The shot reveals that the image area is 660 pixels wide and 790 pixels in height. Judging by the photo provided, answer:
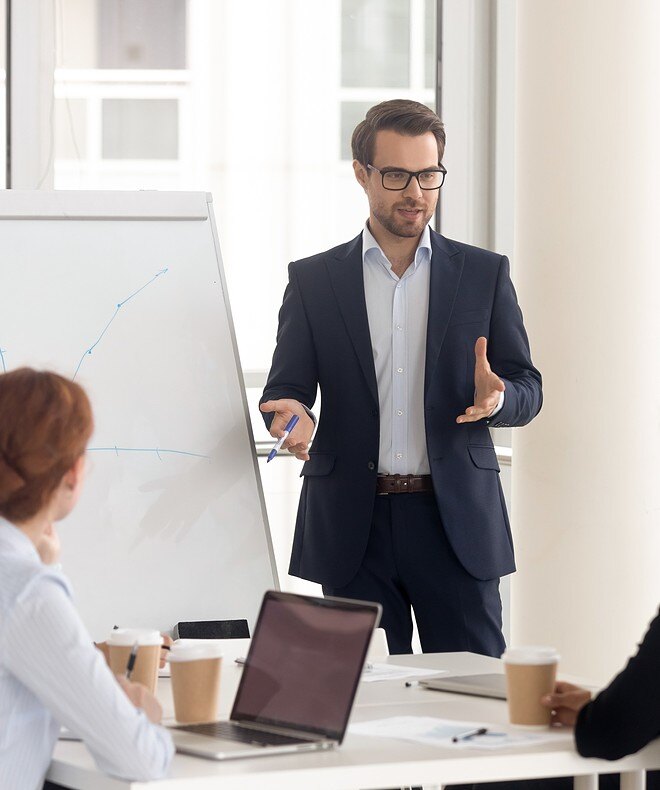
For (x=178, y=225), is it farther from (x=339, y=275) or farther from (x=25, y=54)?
(x=25, y=54)

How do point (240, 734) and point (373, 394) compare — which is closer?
point (240, 734)

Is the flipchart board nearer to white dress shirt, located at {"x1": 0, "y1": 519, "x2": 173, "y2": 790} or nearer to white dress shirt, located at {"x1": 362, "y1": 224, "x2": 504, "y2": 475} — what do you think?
white dress shirt, located at {"x1": 362, "y1": 224, "x2": 504, "y2": 475}

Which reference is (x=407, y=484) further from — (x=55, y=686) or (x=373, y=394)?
(x=55, y=686)

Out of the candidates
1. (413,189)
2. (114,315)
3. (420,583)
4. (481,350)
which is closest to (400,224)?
(413,189)

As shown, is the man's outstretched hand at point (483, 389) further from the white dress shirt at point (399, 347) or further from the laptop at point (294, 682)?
the laptop at point (294, 682)

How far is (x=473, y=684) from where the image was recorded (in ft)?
5.74

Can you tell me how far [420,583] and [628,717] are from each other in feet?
3.94

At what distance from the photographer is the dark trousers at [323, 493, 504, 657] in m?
2.58

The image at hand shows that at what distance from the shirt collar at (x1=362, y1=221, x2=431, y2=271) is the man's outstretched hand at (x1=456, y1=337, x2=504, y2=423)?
0.29m

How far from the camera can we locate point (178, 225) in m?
2.76

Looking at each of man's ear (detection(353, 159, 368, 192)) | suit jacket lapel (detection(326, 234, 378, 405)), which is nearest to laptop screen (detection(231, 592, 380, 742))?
suit jacket lapel (detection(326, 234, 378, 405))

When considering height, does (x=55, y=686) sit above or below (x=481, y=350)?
below

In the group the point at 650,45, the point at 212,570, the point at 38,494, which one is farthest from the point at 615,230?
the point at 38,494

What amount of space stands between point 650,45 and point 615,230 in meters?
0.48
